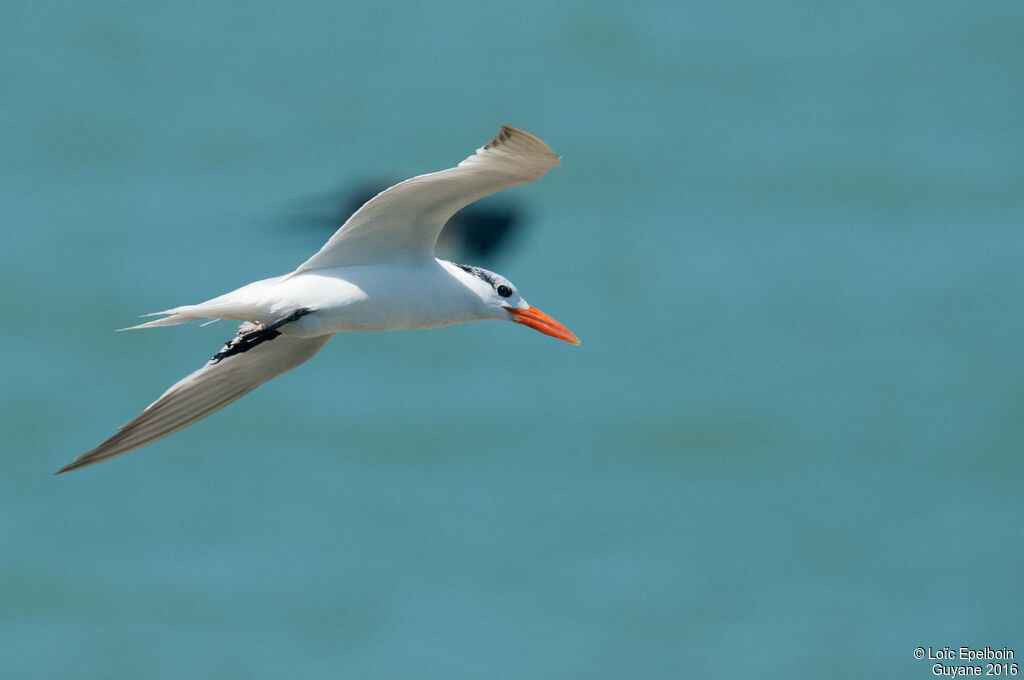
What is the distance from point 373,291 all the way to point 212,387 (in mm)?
1546

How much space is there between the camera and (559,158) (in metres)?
7.79

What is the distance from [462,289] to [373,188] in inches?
146

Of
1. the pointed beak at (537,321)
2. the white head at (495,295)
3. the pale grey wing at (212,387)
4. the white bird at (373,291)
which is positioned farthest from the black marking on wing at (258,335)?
the pointed beak at (537,321)

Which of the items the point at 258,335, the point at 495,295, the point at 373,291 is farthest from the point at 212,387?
the point at 495,295

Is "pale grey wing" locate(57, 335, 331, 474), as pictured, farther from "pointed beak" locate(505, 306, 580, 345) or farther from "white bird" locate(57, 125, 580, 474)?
"pointed beak" locate(505, 306, 580, 345)

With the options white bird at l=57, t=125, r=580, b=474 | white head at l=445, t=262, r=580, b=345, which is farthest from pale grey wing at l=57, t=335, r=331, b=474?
white head at l=445, t=262, r=580, b=345

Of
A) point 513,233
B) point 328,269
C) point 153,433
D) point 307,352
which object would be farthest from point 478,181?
point 513,233

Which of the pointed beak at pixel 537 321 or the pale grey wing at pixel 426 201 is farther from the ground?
the pale grey wing at pixel 426 201

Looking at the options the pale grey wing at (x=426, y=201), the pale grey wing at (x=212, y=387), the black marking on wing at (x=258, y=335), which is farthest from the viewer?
the pale grey wing at (x=212, y=387)

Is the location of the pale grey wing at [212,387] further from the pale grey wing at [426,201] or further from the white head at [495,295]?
the white head at [495,295]

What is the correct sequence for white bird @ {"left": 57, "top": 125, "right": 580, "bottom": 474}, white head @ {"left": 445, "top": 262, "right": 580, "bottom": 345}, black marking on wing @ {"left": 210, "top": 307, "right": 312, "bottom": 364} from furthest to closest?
white head @ {"left": 445, "top": 262, "right": 580, "bottom": 345}
black marking on wing @ {"left": 210, "top": 307, "right": 312, "bottom": 364}
white bird @ {"left": 57, "top": 125, "right": 580, "bottom": 474}

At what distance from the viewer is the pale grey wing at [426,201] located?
779 cm

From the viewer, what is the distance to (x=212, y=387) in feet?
31.3

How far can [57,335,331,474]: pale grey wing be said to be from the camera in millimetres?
9203
